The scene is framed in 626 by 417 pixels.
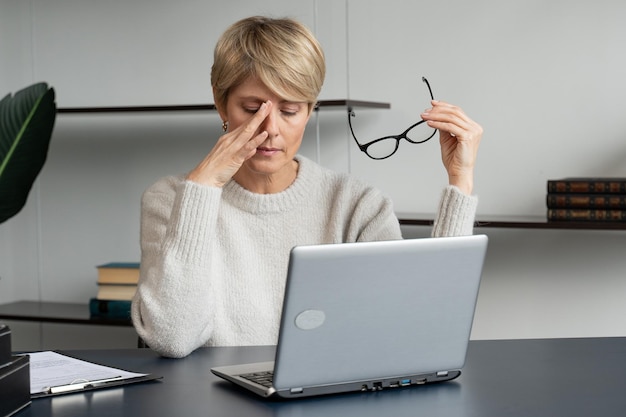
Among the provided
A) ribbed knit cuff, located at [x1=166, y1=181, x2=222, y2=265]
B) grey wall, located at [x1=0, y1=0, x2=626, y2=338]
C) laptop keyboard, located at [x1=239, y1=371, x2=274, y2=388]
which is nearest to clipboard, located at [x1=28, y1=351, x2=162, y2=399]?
laptop keyboard, located at [x1=239, y1=371, x2=274, y2=388]

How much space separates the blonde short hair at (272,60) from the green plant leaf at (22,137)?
1.31 m

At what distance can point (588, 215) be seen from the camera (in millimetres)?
2484

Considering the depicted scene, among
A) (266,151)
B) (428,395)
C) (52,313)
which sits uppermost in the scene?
(266,151)

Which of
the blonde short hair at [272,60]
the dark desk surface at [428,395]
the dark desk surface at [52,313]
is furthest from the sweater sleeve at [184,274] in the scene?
the dark desk surface at [52,313]

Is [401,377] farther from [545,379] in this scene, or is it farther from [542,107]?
[542,107]

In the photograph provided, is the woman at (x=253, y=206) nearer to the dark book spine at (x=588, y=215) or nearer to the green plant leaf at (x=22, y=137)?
the dark book spine at (x=588, y=215)

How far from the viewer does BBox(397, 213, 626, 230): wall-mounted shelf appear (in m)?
2.44

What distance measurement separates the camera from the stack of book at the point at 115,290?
3000 mm

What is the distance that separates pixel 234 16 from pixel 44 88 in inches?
27.1

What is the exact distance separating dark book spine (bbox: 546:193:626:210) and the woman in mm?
741

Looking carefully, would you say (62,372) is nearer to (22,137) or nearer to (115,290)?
(115,290)

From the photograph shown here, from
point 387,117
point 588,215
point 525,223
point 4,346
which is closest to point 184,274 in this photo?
point 4,346

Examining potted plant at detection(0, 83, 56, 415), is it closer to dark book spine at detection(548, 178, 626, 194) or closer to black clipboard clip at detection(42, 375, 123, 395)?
dark book spine at detection(548, 178, 626, 194)

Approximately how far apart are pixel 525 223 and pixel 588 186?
20cm
